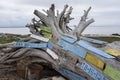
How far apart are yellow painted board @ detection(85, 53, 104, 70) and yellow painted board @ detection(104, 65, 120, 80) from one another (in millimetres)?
212

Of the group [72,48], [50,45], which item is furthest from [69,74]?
[50,45]

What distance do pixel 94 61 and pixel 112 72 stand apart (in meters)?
0.73

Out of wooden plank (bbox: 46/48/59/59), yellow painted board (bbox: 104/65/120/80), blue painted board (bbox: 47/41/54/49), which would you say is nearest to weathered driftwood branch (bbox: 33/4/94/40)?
blue painted board (bbox: 47/41/54/49)

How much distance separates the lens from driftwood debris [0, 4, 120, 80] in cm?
928

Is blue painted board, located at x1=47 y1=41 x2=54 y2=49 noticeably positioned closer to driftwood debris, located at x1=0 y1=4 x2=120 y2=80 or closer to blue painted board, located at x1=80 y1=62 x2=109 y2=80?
driftwood debris, located at x1=0 y1=4 x2=120 y2=80

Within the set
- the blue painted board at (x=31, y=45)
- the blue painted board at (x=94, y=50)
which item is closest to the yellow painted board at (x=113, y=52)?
the blue painted board at (x=94, y=50)

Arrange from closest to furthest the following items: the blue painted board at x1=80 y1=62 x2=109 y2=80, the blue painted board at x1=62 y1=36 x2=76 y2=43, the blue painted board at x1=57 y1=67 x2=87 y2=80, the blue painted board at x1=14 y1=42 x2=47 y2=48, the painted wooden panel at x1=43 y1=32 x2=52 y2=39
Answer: the blue painted board at x1=80 y1=62 x2=109 y2=80
the blue painted board at x1=57 y1=67 x2=87 y2=80
the blue painted board at x1=62 y1=36 x2=76 y2=43
the blue painted board at x1=14 y1=42 x2=47 y2=48
the painted wooden panel at x1=43 y1=32 x2=52 y2=39

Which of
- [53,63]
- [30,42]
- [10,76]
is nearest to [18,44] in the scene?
[30,42]

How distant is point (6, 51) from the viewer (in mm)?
12641

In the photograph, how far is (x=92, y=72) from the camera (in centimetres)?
902

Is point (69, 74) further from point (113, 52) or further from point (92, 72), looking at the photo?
point (113, 52)

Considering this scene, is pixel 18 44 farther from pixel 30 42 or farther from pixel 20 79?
pixel 20 79

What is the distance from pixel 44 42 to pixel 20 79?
152 cm

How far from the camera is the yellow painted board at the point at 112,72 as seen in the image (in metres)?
8.42
